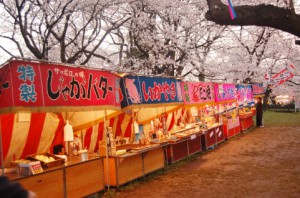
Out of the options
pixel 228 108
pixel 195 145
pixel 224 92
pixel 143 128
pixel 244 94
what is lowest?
pixel 195 145

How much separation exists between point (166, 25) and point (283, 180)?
14.9 metres

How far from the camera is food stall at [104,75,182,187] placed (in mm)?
8898

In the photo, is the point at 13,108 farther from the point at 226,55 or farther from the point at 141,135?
the point at 226,55

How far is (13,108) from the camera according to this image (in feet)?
18.3

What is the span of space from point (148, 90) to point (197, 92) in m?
4.21

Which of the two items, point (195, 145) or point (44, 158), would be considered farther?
point (195, 145)

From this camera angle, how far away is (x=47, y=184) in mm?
6895

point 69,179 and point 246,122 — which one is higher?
point 69,179

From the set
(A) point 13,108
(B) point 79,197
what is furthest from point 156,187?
(A) point 13,108

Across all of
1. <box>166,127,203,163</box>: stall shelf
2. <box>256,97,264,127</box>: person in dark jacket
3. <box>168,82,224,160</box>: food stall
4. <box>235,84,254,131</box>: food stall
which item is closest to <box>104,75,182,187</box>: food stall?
<box>166,127,203,163</box>: stall shelf

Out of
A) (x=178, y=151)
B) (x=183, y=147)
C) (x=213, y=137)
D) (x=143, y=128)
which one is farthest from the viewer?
(x=213, y=137)

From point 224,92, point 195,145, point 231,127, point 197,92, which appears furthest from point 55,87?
point 231,127

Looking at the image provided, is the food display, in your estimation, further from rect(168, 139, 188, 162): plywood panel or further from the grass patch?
the grass patch

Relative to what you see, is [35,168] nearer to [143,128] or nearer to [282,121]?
[143,128]
